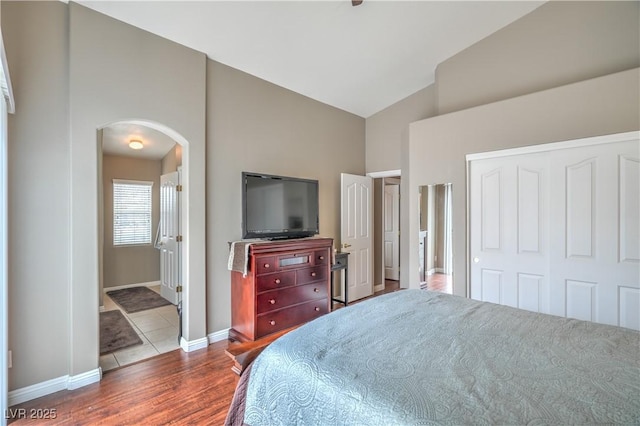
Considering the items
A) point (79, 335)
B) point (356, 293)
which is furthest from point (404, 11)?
point (79, 335)

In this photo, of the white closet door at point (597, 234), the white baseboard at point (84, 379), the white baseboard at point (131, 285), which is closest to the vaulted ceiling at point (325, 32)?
the white closet door at point (597, 234)

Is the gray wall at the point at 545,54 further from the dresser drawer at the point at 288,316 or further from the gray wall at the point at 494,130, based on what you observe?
the dresser drawer at the point at 288,316

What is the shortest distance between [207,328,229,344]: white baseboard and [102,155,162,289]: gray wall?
332cm

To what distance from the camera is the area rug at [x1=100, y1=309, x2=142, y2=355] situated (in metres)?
3.13

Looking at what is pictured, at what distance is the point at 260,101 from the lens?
3.72 meters

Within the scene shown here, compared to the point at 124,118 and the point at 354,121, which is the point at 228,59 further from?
the point at 354,121

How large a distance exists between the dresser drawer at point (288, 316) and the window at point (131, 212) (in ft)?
12.9

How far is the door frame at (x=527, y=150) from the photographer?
2.57 meters

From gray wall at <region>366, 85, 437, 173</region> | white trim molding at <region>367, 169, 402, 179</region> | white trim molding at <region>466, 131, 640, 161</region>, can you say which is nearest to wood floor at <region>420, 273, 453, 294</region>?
white trim molding at <region>466, 131, 640, 161</region>

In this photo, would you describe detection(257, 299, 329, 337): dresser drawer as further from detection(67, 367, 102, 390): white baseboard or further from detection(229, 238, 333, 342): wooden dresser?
detection(67, 367, 102, 390): white baseboard

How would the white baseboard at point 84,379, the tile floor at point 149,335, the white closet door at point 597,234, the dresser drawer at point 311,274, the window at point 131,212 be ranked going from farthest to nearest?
the window at point 131,212 → the dresser drawer at point 311,274 → the tile floor at point 149,335 → the white closet door at point 597,234 → the white baseboard at point 84,379

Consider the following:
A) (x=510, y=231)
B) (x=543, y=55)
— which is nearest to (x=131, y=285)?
(x=510, y=231)

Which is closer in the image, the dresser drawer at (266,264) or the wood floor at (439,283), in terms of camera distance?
the dresser drawer at (266,264)

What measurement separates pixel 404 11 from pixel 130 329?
184 inches
